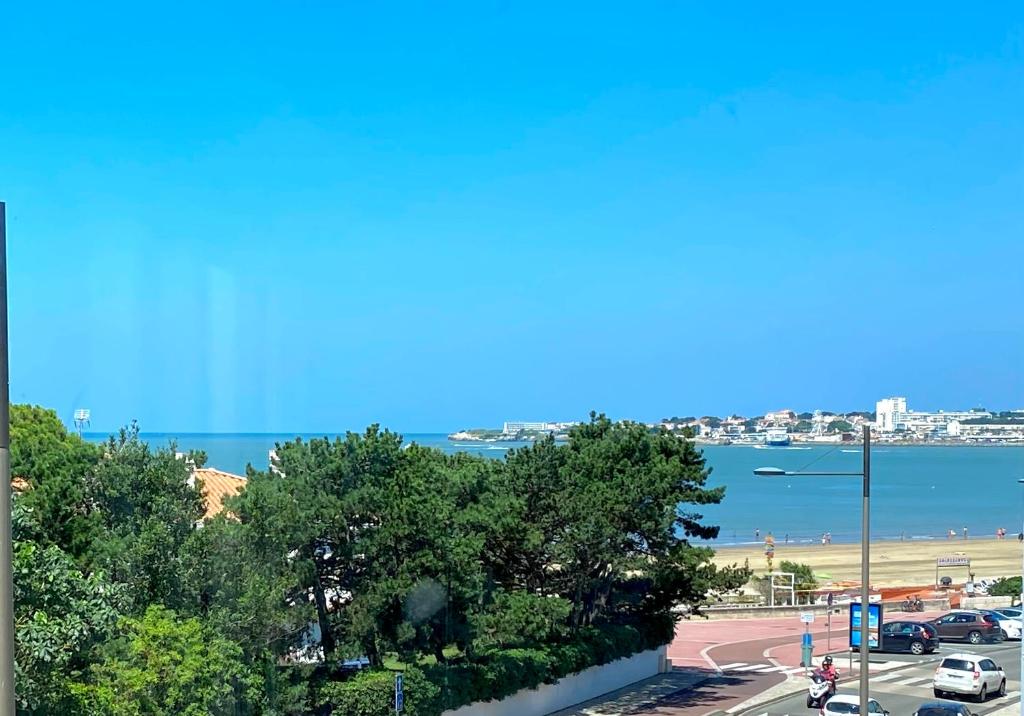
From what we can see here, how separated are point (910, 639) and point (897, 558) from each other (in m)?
52.5

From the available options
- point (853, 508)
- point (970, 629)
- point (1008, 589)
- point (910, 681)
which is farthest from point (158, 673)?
point (853, 508)

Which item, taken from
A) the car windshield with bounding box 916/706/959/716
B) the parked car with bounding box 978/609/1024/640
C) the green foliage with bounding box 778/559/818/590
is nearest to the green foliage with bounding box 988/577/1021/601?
the green foliage with bounding box 778/559/818/590

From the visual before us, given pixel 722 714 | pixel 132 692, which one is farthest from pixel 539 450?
pixel 132 692

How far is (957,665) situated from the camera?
3269cm

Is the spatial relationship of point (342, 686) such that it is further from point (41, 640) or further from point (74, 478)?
point (41, 640)

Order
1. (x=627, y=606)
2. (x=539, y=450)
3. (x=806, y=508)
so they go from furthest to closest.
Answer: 1. (x=806, y=508)
2. (x=627, y=606)
3. (x=539, y=450)

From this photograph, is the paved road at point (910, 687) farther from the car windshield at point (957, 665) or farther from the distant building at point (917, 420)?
the distant building at point (917, 420)

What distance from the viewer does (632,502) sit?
104 ft

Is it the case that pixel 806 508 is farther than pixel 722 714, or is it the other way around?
pixel 806 508

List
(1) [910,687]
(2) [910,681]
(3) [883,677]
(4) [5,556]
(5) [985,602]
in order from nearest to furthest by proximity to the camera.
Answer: (4) [5,556]
(1) [910,687]
(2) [910,681]
(3) [883,677]
(5) [985,602]

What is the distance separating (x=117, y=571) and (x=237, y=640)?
8.52ft

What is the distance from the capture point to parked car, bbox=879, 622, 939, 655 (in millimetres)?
41125

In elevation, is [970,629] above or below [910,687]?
above

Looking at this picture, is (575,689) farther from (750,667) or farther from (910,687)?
(910,687)
